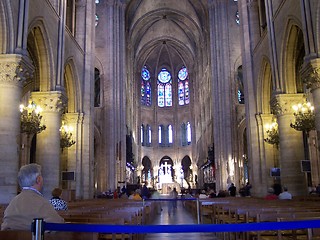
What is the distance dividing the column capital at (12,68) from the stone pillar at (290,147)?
9994 mm

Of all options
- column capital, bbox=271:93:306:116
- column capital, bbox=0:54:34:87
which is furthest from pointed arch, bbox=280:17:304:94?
column capital, bbox=0:54:34:87

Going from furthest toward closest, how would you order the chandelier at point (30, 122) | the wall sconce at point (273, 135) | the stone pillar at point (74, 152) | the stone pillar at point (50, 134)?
the stone pillar at point (74, 152)
the wall sconce at point (273, 135)
the stone pillar at point (50, 134)
the chandelier at point (30, 122)

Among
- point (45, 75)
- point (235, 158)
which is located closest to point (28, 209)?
point (45, 75)

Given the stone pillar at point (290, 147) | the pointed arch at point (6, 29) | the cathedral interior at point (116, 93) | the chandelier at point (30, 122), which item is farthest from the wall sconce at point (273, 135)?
the pointed arch at point (6, 29)

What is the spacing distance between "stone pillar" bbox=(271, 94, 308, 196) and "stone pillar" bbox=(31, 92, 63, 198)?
9084 millimetres

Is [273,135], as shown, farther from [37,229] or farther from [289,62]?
[37,229]

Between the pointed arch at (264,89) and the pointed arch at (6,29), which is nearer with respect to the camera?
the pointed arch at (6,29)

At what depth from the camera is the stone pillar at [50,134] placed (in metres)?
15.2

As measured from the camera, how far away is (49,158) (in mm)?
15289

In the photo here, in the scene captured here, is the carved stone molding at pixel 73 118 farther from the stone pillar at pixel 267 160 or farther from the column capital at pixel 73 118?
the stone pillar at pixel 267 160

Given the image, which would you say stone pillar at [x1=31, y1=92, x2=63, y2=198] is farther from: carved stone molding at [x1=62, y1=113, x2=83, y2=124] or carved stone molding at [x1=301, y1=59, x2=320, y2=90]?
carved stone molding at [x1=301, y1=59, x2=320, y2=90]

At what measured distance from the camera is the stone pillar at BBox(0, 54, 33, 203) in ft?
35.1

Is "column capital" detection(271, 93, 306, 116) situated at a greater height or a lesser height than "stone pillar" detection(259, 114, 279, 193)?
greater

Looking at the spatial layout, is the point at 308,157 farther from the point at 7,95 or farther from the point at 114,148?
the point at 7,95
